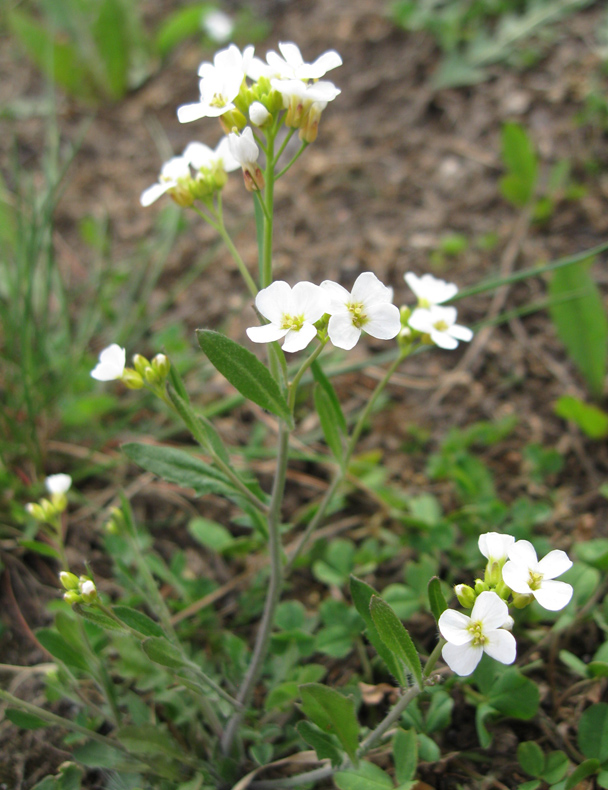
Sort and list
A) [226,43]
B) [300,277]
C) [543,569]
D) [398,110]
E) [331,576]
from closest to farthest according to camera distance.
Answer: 1. [543,569]
2. [331,576]
3. [300,277]
4. [398,110]
5. [226,43]

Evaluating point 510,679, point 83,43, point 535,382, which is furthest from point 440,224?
point 83,43

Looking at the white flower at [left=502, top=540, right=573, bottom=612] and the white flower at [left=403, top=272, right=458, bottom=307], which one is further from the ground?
the white flower at [left=403, top=272, right=458, bottom=307]

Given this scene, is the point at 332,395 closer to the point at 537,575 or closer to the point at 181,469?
the point at 181,469

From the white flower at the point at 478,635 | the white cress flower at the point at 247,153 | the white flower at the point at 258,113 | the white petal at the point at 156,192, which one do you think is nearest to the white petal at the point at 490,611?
the white flower at the point at 478,635

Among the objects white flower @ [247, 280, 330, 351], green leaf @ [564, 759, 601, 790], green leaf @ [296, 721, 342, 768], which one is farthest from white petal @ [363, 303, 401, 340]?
green leaf @ [564, 759, 601, 790]

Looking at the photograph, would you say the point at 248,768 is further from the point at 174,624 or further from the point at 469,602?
the point at 469,602

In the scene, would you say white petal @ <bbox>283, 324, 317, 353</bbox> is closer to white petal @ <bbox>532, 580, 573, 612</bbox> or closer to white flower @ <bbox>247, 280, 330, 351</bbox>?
white flower @ <bbox>247, 280, 330, 351</bbox>
